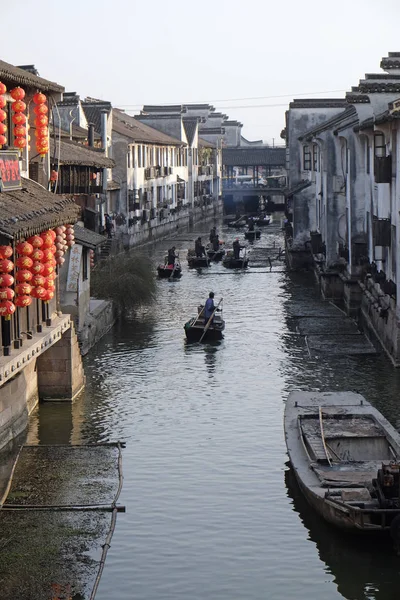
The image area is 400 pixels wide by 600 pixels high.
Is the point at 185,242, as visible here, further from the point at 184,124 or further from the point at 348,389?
the point at 348,389

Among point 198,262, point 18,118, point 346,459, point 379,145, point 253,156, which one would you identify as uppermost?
point 253,156

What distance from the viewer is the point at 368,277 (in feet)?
145

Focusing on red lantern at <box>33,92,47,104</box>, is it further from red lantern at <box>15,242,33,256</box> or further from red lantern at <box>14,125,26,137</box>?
red lantern at <box>15,242,33,256</box>

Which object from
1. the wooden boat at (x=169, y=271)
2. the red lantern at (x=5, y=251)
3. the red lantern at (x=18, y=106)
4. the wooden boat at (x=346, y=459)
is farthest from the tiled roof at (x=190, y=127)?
the red lantern at (x=5, y=251)

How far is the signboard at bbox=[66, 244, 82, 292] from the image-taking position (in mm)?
36875

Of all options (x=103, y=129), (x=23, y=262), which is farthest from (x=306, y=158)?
(x=23, y=262)

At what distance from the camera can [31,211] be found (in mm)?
25094

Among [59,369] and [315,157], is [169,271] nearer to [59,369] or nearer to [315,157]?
[315,157]

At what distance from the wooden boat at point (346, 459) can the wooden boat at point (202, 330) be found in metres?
12.7

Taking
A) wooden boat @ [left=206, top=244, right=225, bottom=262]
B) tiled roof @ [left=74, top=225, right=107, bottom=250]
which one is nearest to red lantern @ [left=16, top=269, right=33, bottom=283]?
tiled roof @ [left=74, top=225, right=107, bottom=250]

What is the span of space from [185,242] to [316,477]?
64.7m

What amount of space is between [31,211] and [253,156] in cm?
10902

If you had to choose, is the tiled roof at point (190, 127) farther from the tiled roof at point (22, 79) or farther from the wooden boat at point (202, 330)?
the tiled roof at point (22, 79)

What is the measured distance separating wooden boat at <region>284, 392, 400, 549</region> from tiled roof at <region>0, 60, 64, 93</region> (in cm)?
1019
